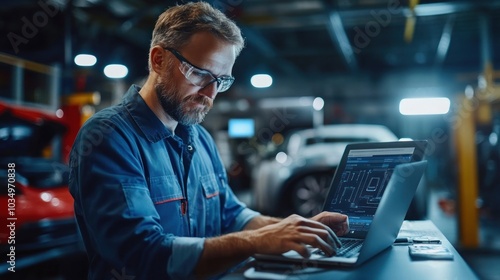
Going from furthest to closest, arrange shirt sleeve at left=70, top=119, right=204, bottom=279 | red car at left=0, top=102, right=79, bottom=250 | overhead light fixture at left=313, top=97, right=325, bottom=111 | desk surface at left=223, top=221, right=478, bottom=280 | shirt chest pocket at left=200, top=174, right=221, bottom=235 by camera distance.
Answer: overhead light fixture at left=313, top=97, right=325, bottom=111 → red car at left=0, top=102, right=79, bottom=250 → shirt chest pocket at left=200, top=174, right=221, bottom=235 → shirt sleeve at left=70, top=119, right=204, bottom=279 → desk surface at left=223, top=221, right=478, bottom=280

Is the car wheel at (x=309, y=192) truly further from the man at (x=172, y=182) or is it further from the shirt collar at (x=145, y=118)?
the shirt collar at (x=145, y=118)

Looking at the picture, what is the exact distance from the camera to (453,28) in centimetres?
875

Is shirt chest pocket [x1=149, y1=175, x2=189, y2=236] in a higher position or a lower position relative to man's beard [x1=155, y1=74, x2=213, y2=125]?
lower

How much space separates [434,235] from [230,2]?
15.3 feet

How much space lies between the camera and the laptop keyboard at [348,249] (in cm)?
121

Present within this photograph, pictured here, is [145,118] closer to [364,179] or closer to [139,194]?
[139,194]

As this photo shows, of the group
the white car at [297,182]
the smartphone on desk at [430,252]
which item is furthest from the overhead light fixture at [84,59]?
the smartphone on desk at [430,252]

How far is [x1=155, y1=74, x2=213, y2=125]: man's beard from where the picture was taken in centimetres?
153

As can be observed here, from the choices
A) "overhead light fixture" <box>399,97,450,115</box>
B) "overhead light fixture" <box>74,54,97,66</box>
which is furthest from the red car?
"overhead light fixture" <box>399,97,450,115</box>

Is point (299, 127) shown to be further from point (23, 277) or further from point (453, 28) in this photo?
point (23, 277)

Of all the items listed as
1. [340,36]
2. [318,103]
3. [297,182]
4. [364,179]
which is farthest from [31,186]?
[318,103]

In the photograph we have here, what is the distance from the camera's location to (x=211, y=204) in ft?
5.63

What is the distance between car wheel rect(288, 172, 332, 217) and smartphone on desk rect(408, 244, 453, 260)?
451cm

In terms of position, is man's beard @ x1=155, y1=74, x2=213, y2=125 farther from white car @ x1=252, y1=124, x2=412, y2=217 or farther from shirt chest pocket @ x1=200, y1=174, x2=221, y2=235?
white car @ x1=252, y1=124, x2=412, y2=217
